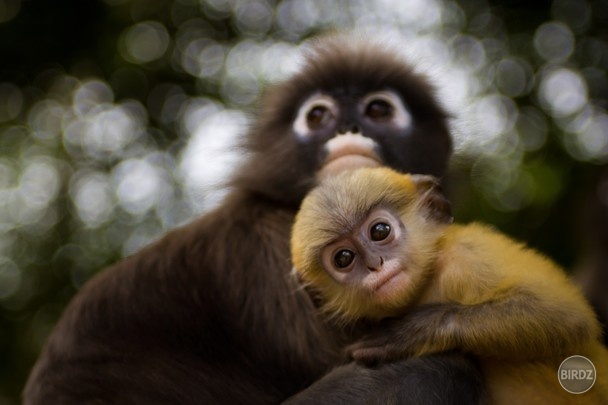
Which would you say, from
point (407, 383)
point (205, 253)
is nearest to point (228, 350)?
point (205, 253)

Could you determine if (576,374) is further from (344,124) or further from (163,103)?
(163,103)

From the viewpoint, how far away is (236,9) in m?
13.3

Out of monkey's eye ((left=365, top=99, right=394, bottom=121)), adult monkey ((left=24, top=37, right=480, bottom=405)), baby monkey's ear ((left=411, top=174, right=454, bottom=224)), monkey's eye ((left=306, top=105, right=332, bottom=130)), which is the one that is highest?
monkey's eye ((left=365, top=99, right=394, bottom=121))

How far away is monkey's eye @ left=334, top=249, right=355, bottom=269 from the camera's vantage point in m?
3.40

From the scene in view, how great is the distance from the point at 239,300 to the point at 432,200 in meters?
1.00

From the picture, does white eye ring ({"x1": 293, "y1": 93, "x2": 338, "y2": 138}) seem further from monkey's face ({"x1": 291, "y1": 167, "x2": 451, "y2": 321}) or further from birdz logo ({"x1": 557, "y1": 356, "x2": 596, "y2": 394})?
birdz logo ({"x1": 557, "y1": 356, "x2": 596, "y2": 394})

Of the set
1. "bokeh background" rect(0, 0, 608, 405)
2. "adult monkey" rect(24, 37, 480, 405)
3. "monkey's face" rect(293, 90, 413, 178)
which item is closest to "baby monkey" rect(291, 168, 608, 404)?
"adult monkey" rect(24, 37, 480, 405)

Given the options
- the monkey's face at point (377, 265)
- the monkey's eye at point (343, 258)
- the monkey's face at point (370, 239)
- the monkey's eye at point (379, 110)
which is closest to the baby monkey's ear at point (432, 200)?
the monkey's face at point (370, 239)

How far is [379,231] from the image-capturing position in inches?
133

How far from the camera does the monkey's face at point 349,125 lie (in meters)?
4.09

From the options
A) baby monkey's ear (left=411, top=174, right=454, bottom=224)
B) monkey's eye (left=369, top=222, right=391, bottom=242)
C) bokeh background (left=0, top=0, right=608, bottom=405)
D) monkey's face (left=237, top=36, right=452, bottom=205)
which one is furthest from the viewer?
bokeh background (left=0, top=0, right=608, bottom=405)

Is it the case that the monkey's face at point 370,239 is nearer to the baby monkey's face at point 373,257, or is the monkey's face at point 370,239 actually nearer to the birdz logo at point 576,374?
the baby monkey's face at point 373,257

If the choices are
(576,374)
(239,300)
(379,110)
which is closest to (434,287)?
(576,374)

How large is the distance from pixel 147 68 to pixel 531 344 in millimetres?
10624
